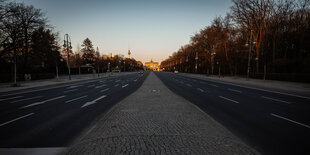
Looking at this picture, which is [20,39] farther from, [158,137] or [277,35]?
[277,35]

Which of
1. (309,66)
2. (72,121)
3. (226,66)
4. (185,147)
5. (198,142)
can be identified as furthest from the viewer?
(226,66)

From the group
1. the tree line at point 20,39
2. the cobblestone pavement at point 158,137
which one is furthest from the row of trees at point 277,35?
the tree line at point 20,39

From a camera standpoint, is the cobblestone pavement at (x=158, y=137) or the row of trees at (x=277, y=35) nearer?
the cobblestone pavement at (x=158, y=137)

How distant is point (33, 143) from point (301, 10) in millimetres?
40381

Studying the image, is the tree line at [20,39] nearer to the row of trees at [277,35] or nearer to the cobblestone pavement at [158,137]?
the cobblestone pavement at [158,137]

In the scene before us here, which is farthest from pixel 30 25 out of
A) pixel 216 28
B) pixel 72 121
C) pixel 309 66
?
pixel 309 66

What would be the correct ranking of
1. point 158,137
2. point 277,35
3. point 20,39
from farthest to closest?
point 277,35
point 20,39
point 158,137

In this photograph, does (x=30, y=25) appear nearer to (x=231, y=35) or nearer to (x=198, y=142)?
(x=198, y=142)

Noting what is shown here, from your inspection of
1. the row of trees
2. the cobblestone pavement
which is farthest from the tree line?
the row of trees

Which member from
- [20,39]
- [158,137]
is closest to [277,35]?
[158,137]

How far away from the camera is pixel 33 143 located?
398cm

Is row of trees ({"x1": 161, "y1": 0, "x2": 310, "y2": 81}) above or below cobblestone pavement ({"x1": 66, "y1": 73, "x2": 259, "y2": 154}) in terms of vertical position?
above

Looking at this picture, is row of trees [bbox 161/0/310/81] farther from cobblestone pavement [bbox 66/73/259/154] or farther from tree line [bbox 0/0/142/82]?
tree line [bbox 0/0/142/82]

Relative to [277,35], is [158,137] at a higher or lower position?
lower
